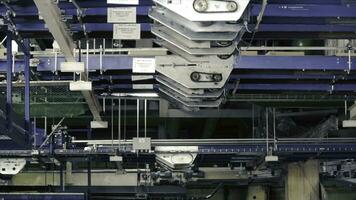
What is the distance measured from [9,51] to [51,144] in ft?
12.2

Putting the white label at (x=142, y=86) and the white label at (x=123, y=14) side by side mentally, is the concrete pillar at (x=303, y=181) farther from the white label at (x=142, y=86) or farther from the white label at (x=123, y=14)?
the white label at (x=123, y=14)

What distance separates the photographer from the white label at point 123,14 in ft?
17.9

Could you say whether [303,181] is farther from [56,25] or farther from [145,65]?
[56,25]

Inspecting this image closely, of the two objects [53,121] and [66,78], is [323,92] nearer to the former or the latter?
[66,78]

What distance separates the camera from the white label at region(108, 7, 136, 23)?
5469 millimetres

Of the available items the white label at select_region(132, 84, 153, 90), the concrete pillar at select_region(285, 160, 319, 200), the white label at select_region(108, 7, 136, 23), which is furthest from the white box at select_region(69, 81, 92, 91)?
the concrete pillar at select_region(285, 160, 319, 200)

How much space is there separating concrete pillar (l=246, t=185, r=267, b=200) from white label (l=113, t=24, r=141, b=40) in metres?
10.6

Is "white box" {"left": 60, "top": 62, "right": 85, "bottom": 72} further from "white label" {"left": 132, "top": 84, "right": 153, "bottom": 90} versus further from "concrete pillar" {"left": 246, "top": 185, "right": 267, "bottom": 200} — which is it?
"concrete pillar" {"left": 246, "top": 185, "right": 267, "bottom": 200}

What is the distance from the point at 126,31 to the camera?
580 cm

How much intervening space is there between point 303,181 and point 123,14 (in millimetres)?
8142

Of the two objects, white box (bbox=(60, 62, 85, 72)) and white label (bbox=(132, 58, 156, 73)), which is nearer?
white box (bbox=(60, 62, 85, 72))

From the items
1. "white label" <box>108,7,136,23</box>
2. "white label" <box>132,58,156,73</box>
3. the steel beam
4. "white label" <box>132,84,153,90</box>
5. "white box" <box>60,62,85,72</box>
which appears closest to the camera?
the steel beam

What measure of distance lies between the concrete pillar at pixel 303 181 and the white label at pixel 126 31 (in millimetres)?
7698

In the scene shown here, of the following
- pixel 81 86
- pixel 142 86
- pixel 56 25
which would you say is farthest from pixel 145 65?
pixel 142 86
